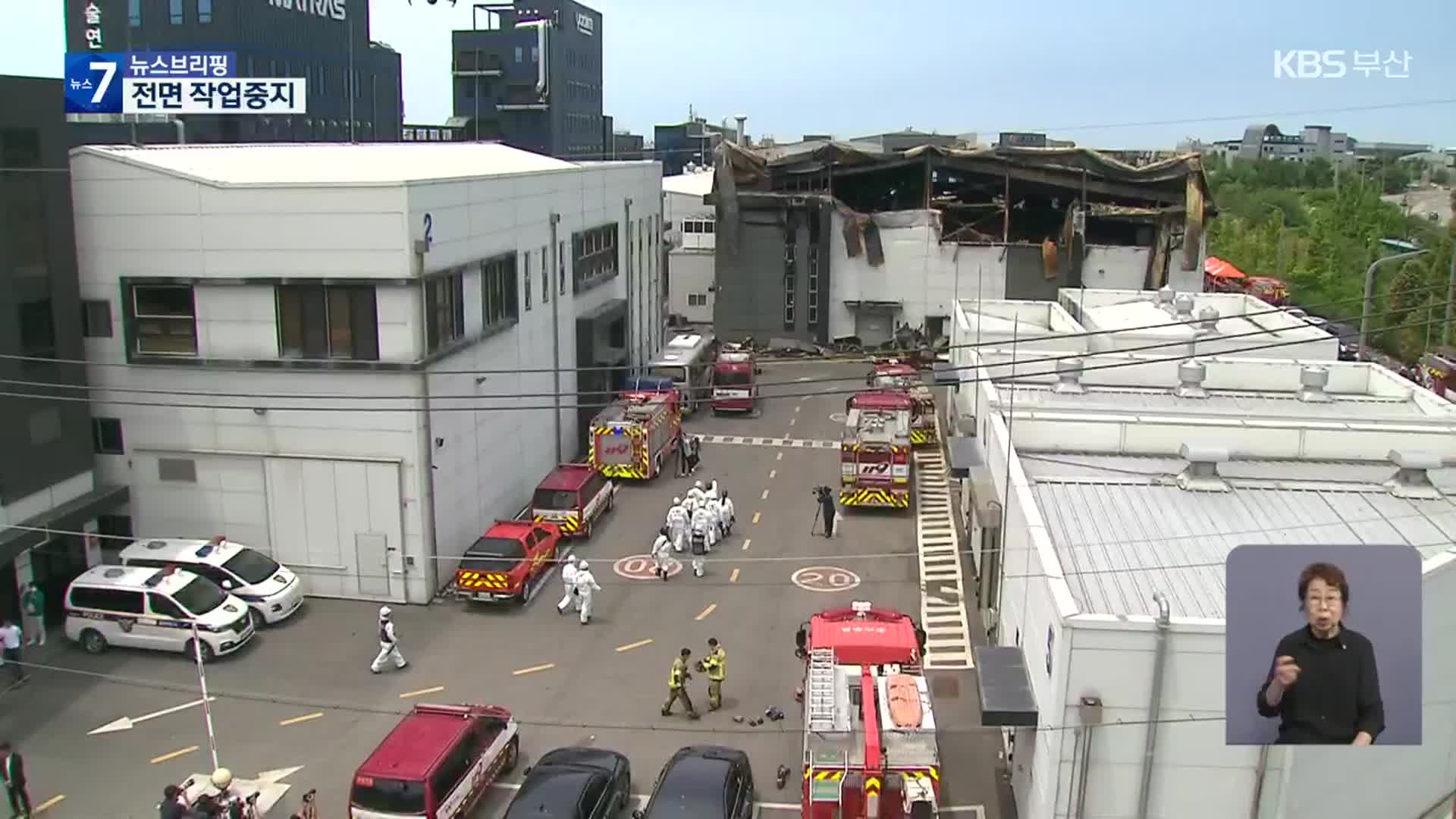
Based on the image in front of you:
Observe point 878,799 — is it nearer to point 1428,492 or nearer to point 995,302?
point 1428,492

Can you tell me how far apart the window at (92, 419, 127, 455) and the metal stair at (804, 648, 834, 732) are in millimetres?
14781

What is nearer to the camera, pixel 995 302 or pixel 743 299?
pixel 995 302

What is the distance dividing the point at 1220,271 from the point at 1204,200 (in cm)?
2059

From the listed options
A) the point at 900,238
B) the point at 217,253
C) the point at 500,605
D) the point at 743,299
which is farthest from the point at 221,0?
the point at 500,605

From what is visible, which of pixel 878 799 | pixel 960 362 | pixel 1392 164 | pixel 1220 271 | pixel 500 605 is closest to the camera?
pixel 878 799

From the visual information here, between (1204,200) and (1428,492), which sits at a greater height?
(1204,200)

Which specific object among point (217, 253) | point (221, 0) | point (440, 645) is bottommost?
point (440, 645)

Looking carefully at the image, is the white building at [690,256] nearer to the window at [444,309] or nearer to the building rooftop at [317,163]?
the building rooftop at [317,163]

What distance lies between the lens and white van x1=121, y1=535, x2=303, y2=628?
21.4 meters

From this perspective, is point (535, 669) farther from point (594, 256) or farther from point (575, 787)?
point (594, 256)

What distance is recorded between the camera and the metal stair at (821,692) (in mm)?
14289

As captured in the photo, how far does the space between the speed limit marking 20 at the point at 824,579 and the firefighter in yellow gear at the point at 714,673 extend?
5.62m

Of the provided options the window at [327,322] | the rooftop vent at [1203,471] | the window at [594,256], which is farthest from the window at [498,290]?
the rooftop vent at [1203,471]

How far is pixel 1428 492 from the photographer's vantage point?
1688cm
